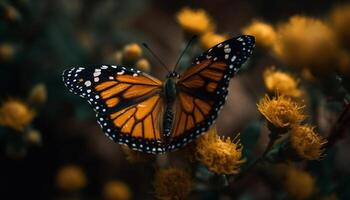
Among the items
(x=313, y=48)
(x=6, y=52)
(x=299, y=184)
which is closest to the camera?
(x=313, y=48)

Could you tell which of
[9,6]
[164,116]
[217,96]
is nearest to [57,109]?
[9,6]

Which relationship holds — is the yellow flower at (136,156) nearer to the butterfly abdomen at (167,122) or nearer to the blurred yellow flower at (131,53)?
the butterfly abdomen at (167,122)

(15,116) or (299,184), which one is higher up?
(299,184)

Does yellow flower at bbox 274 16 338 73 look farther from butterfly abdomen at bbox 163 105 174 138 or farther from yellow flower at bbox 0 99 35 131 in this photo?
yellow flower at bbox 0 99 35 131

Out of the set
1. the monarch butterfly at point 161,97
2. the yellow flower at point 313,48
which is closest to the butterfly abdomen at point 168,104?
the monarch butterfly at point 161,97

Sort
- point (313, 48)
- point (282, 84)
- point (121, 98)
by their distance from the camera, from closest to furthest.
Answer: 1. point (313, 48)
2. point (121, 98)
3. point (282, 84)

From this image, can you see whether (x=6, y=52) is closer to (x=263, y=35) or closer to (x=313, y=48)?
(x=263, y=35)

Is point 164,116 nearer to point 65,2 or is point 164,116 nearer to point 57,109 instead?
point 57,109

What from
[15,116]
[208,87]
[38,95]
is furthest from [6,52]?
[208,87]
